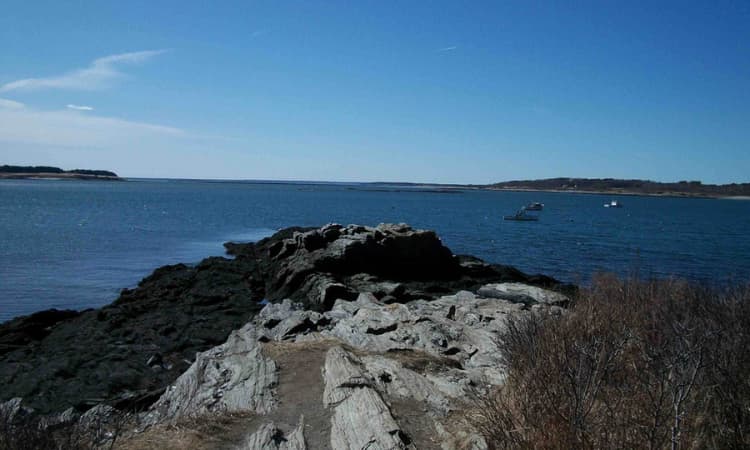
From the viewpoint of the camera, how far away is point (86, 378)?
46.5 feet

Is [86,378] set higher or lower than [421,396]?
lower

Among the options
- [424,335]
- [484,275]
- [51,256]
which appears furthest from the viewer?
[51,256]

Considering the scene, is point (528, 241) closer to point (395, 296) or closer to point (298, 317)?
point (395, 296)

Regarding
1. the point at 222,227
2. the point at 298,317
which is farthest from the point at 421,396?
the point at 222,227

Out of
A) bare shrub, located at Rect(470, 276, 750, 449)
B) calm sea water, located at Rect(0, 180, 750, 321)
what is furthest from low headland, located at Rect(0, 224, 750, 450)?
calm sea water, located at Rect(0, 180, 750, 321)

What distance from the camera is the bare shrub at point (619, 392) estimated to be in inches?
189

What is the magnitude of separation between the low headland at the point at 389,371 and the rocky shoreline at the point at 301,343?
53 millimetres

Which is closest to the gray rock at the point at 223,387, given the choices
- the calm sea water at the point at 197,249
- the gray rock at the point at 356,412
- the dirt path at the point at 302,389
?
the dirt path at the point at 302,389

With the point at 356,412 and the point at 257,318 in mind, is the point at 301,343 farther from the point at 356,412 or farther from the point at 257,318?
the point at 257,318

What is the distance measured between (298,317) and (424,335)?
4.15 meters

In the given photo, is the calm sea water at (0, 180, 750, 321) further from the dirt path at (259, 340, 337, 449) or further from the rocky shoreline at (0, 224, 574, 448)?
the dirt path at (259, 340, 337, 449)

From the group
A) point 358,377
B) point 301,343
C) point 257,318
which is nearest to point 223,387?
point 358,377

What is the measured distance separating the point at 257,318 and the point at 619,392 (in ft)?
43.7

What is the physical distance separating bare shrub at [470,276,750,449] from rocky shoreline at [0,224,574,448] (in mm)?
1667
